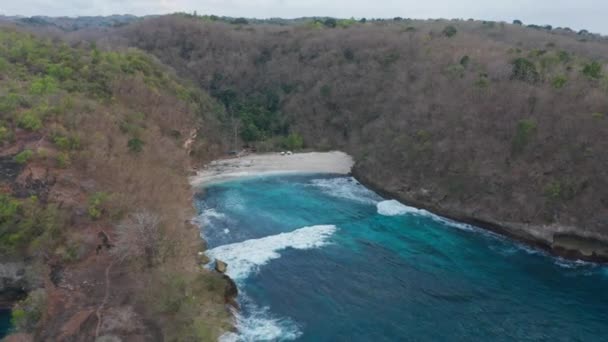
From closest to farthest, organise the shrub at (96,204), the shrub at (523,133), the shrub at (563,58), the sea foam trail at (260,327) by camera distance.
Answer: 1. the sea foam trail at (260,327)
2. the shrub at (96,204)
3. the shrub at (523,133)
4. the shrub at (563,58)

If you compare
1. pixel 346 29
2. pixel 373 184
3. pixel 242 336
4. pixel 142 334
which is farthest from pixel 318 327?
pixel 346 29

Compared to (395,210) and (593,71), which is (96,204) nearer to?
(395,210)

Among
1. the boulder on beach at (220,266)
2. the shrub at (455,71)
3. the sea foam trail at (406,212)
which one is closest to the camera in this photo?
the boulder on beach at (220,266)

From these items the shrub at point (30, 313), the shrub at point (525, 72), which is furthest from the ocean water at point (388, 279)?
the shrub at point (525, 72)

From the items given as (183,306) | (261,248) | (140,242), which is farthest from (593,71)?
(140,242)

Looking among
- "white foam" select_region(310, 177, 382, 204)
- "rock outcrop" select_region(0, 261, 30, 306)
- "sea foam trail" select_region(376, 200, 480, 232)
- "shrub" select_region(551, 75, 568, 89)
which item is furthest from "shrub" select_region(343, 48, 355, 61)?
"rock outcrop" select_region(0, 261, 30, 306)

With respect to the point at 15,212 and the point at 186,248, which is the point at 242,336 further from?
the point at 15,212

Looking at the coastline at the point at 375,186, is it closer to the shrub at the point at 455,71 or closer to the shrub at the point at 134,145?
the shrub at the point at 134,145
